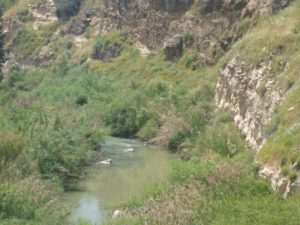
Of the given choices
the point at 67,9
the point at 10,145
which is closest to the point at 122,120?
the point at 10,145

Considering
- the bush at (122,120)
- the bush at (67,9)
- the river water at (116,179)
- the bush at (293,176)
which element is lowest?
the bush at (67,9)

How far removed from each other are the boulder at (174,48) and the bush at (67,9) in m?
43.4

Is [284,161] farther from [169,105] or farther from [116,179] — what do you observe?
[169,105]

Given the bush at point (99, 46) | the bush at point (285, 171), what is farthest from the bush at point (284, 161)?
the bush at point (99, 46)

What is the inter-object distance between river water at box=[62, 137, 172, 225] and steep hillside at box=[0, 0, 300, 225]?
45.2 inches

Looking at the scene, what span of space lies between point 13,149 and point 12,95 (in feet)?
114

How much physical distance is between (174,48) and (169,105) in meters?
21.1

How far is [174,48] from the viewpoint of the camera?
265 feet

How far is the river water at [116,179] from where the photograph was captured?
3519 centimetres

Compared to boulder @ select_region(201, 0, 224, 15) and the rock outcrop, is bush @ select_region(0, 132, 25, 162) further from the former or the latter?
boulder @ select_region(201, 0, 224, 15)

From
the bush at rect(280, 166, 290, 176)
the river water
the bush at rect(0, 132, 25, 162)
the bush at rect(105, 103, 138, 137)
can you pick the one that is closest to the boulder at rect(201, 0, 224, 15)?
the bush at rect(105, 103, 138, 137)

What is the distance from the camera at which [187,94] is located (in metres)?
62.2

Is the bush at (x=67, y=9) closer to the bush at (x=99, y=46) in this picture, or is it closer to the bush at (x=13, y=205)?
the bush at (x=99, y=46)

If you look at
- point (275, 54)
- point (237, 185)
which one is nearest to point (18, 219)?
point (237, 185)
